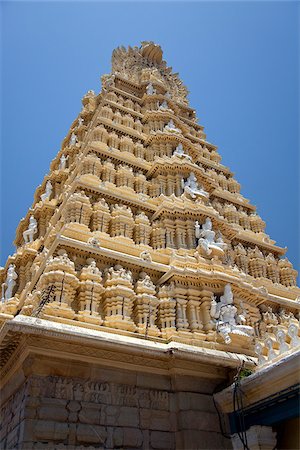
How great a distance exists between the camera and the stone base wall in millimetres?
7281

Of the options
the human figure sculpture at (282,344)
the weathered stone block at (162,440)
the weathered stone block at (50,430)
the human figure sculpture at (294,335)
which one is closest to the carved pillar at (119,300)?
the weathered stone block at (162,440)

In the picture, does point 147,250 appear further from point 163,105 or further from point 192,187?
point 163,105

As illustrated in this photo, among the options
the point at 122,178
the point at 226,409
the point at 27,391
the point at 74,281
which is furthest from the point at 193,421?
the point at 122,178

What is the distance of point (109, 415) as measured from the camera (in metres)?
7.84

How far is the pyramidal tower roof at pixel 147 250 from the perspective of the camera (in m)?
10.0

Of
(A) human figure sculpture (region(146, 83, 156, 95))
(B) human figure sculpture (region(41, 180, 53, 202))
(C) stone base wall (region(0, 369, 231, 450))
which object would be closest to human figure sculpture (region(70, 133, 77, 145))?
(B) human figure sculpture (region(41, 180, 53, 202))

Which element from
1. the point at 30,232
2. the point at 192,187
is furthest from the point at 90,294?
the point at 30,232

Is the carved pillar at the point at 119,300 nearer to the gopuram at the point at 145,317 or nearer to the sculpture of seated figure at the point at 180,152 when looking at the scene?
the gopuram at the point at 145,317

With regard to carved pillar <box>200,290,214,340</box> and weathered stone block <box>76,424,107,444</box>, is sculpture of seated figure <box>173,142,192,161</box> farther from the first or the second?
weathered stone block <box>76,424,107,444</box>

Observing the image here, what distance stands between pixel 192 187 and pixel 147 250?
152 inches

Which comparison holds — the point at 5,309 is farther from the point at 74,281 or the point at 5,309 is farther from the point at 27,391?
the point at 27,391

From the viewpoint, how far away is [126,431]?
7801 mm

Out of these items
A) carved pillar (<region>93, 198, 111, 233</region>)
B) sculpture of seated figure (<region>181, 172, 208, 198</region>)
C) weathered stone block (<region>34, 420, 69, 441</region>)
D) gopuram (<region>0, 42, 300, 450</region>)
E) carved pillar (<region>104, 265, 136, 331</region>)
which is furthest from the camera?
sculpture of seated figure (<region>181, 172, 208, 198</region>)

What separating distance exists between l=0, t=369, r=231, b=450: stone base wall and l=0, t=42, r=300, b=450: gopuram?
20 millimetres
